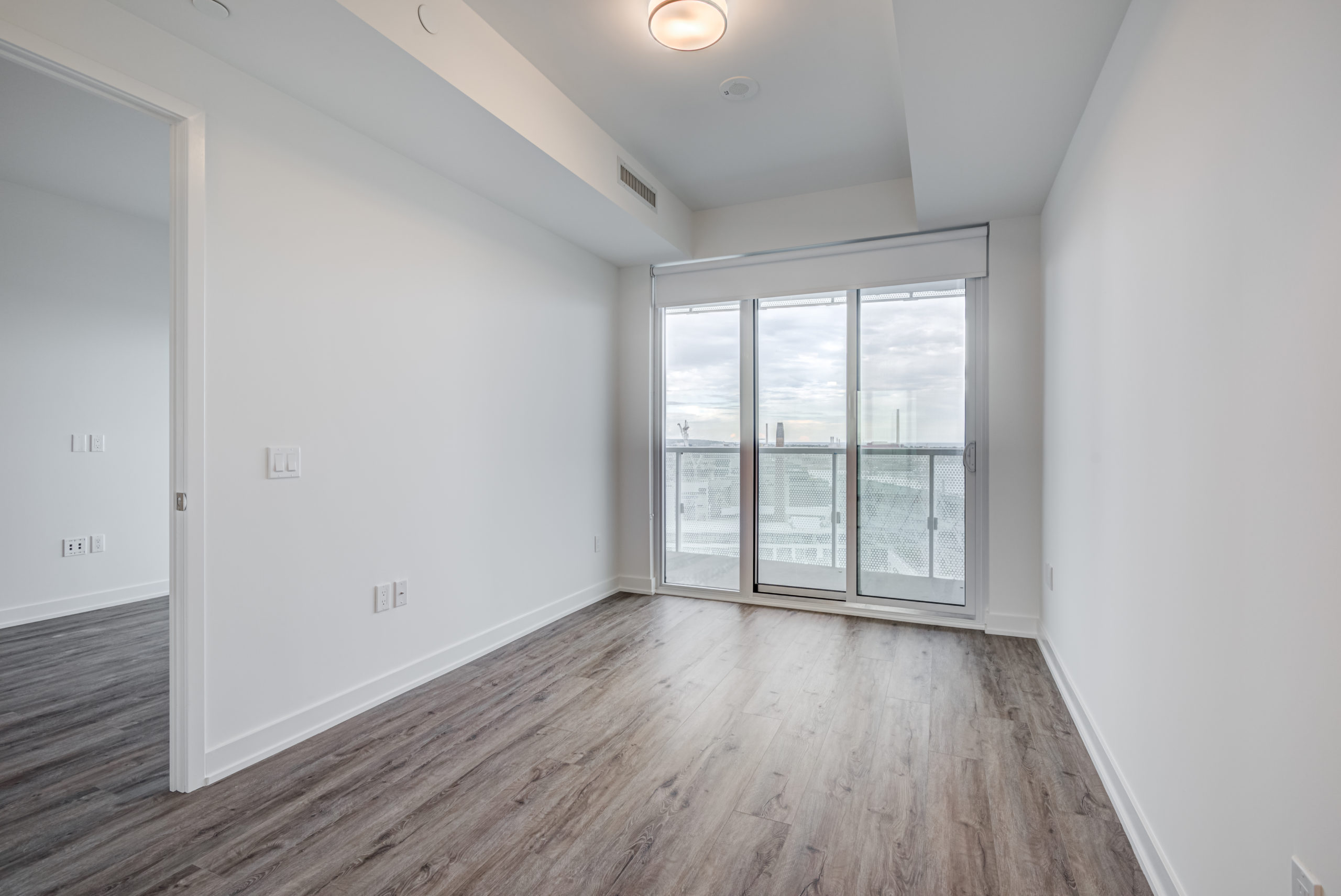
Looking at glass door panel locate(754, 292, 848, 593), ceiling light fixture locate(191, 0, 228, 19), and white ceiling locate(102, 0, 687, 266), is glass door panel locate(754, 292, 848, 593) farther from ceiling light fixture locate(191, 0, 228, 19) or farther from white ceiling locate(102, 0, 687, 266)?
ceiling light fixture locate(191, 0, 228, 19)

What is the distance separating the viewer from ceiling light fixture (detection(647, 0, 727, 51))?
2115mm

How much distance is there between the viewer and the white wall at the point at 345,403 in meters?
2.05

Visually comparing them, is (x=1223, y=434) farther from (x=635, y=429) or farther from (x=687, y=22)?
(x=635, y=429)

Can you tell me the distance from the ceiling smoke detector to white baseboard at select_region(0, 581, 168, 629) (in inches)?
191

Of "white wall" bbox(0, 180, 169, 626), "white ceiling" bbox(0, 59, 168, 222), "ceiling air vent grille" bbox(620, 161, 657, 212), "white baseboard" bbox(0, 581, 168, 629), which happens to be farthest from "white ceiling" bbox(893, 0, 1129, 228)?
"white baseboard" bbox(0, 581, 168, 629)

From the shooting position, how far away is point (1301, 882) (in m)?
0.96

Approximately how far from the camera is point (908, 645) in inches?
133

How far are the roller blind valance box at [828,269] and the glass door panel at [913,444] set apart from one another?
0.36 feet

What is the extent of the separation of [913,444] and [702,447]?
1395 mm

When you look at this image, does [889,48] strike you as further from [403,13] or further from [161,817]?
[161,817]

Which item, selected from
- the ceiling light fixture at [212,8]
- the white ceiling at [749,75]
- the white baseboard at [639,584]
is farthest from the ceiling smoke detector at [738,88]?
the white baseboard at [639,584]

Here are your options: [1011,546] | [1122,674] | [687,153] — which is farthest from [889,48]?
[1011,546]

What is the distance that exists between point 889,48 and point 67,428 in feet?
16.8

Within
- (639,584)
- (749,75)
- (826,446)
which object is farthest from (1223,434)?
(639,584)
